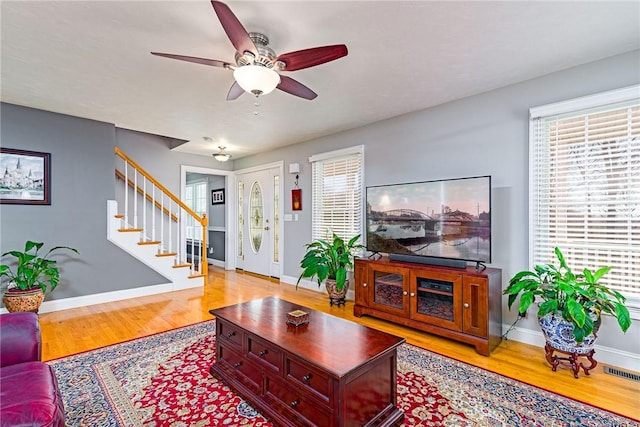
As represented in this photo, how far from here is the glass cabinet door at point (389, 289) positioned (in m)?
3.10

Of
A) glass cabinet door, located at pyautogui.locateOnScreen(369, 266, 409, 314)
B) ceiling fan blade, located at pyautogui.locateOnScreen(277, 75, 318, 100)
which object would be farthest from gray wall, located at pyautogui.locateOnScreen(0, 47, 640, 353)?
ceiling fan blade, located at pyautogui.locateOnScreen(277, 75, 318, 100)

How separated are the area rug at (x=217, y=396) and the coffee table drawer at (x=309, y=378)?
1.18 feet

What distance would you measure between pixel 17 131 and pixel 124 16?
2.77m

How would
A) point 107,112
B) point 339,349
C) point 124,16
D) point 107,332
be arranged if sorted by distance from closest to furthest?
1. point 339,349
2. point 124,16
3. point 107,332
4. point 107,112

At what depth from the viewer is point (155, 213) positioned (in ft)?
17.1

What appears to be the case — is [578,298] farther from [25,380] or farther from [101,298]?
[101,298]

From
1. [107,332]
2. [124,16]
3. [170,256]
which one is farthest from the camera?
[170,256]

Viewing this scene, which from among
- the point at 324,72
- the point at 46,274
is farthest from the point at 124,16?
the point at 46,274

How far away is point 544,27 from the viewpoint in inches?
78.9

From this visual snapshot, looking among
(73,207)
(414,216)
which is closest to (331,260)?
(414,216)

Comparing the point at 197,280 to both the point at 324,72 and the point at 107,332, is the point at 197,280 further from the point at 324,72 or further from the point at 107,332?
the point at 324,72

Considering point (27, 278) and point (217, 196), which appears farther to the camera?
point (217, 196)

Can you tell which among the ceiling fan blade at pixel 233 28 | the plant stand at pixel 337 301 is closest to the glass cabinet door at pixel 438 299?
the plant stand at pixel 337 301

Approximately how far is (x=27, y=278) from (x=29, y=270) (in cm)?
9
